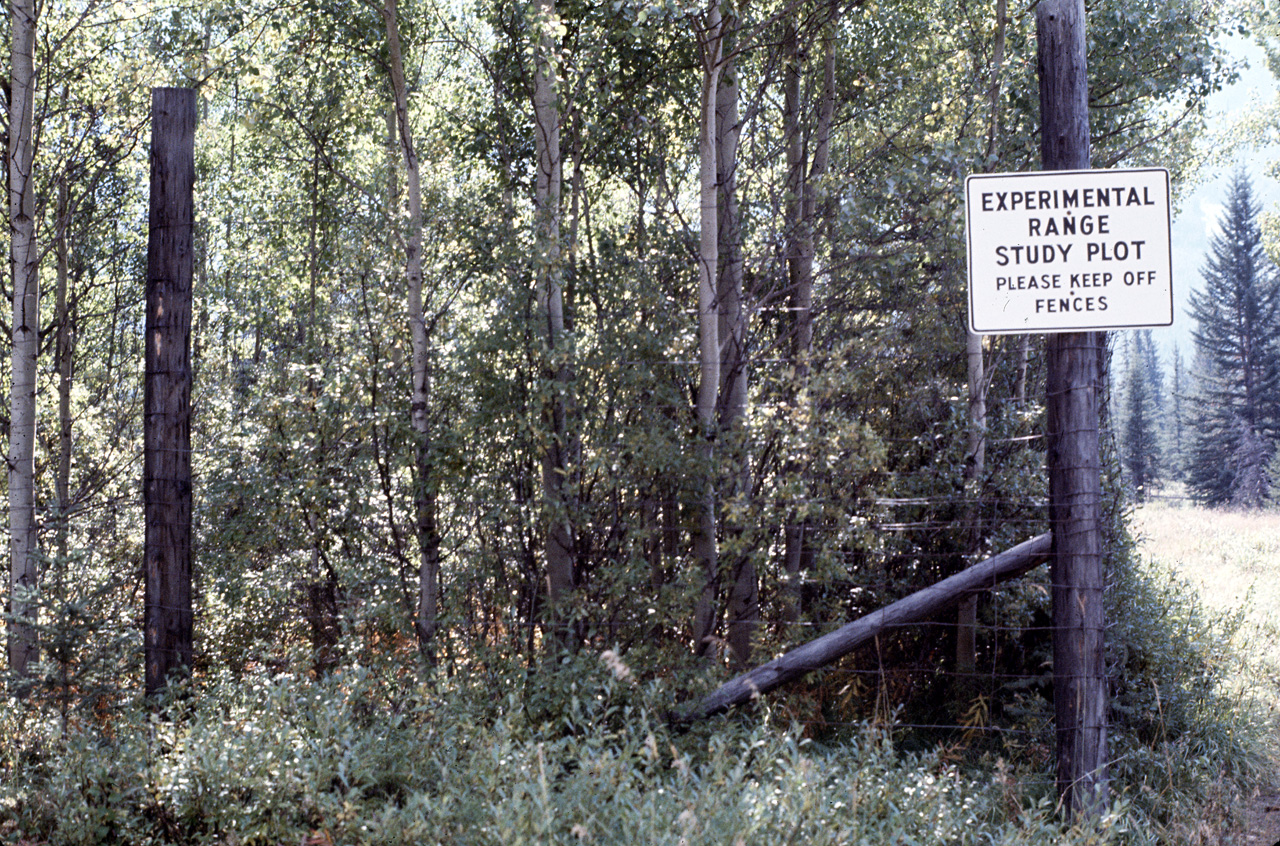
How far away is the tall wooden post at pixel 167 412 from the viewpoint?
5.77m

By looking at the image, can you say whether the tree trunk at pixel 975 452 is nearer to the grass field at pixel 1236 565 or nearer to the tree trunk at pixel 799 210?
the tree trunk at pixel 799 210

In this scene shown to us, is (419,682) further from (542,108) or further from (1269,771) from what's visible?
(1269,771)

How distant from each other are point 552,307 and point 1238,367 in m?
47.5

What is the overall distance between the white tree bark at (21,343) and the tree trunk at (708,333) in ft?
15.6

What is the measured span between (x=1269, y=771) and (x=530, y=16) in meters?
6.92

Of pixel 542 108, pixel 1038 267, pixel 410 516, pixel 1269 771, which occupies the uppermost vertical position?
pixel 542 108

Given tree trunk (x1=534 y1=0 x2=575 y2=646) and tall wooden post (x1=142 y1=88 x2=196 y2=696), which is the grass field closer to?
tree trunk (x1=534 y1=0 x2=575 y2=646)

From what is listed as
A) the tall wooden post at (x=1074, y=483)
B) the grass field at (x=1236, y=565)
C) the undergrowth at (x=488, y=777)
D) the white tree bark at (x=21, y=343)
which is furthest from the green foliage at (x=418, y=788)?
the grass field at (x=1236, y=565)

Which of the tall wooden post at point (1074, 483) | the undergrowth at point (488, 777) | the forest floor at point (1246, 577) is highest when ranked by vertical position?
Result: the tall wooden post at point (1074, 483)

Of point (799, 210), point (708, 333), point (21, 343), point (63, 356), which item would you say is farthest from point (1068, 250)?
point (63, 356)

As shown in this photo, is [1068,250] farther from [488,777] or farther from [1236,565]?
[1236,565]

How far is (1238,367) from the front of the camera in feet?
148

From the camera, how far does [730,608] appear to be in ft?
25.2

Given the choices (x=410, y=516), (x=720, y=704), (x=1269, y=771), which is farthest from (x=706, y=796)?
(x=1269, y=771)
